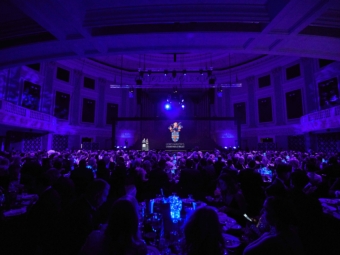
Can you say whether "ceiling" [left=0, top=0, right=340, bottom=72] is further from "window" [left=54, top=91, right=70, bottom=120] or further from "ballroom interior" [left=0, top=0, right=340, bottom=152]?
"window" [left=54, top=91, right=70, bottom=120]

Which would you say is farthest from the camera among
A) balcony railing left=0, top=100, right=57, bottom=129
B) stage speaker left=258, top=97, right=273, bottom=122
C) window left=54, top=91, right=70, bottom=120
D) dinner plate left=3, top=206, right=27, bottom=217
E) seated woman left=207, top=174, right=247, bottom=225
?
stage speaker left=258, top=97, right=273, bottom=122

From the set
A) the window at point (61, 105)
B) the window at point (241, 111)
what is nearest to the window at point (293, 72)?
the window at point (241, 111)

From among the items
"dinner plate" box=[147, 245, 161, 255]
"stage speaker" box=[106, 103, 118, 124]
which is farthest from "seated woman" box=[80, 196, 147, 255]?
"stage speaker" box=[106, 103, 118, 124]

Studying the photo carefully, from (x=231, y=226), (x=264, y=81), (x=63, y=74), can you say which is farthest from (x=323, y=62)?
(x=63, y=74)

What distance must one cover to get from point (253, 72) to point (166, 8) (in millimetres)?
19455

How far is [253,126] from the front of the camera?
21.4m

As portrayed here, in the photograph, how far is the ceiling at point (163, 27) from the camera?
4.81m

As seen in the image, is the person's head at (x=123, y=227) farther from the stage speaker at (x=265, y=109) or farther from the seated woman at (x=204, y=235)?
the stage speaker at (x=265, y=109)

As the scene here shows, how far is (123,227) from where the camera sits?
1.59 metres

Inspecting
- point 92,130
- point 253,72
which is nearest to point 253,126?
point 253,72

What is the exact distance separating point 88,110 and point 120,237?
21986 mm

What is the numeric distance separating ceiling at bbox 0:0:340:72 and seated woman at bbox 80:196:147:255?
4991mm

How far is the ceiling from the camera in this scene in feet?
15.8

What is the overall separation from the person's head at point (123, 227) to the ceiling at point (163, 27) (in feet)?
16.3
